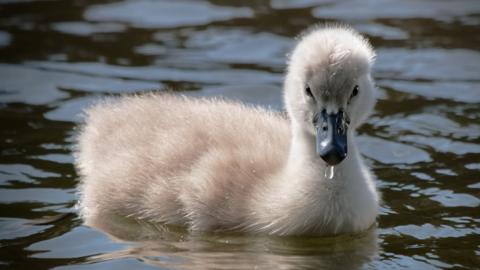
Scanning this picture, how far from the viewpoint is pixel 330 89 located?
17.6 ft

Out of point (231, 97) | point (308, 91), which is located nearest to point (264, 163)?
point (308, 91)

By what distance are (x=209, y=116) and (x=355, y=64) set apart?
3.20 feet

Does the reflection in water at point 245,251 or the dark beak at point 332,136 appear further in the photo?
the reflection in water at point 245,251

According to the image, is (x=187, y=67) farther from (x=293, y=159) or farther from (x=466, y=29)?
(x=293, y=159)

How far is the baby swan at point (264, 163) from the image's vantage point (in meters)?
5.42

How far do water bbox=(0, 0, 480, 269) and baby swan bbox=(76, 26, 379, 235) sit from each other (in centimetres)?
13

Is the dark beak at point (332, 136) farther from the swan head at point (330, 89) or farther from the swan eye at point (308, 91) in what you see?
the swan eye at point (308, 91)

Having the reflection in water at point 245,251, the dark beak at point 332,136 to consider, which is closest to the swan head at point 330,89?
the dark beak at point 332,136

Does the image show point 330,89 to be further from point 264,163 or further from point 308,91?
point 264,163

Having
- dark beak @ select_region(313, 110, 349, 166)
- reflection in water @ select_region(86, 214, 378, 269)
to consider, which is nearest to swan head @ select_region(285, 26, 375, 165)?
dark beak @ select_region(313, 110, 349, 166)

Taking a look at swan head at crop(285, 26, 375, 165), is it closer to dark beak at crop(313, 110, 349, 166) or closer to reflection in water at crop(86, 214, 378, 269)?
dark beak at crop(313, 110, 349, 166)

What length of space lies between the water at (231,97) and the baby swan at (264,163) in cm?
13

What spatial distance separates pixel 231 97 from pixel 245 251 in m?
2.57

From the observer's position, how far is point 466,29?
9172mm
